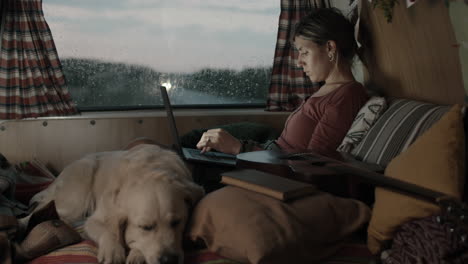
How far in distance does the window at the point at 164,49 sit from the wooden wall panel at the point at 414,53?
1295 mm

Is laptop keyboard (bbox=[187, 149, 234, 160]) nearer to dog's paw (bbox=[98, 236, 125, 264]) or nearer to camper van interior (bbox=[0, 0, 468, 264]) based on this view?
camper van interior (bbox=[0, 0, 468, 264])

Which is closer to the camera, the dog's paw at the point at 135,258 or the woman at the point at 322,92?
the dog's paw at the point at 135,258

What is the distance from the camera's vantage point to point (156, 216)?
4.55 feet

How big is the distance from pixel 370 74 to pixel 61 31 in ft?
7.81

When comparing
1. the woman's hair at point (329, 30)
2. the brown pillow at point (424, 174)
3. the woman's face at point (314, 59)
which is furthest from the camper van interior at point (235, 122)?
the woman's face at point (314, 59)

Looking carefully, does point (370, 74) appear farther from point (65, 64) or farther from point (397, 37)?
point (65, 64)

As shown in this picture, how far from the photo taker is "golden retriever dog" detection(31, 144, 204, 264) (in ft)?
4.47

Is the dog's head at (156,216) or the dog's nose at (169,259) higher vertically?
the dog's head at (156,216)

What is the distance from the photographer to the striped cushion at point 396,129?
158cm

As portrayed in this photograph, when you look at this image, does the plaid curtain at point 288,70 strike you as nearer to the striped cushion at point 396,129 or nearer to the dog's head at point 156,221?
the striped cushion at point 396,129

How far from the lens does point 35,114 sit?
122 inches

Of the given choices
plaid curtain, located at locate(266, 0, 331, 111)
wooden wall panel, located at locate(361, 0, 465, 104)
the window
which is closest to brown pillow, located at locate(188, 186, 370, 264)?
wooden wall panel, located at locate(361, 0, 465, 104)

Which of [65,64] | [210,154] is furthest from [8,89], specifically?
[210,154]

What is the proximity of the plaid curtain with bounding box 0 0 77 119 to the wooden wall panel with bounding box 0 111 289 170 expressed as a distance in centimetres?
12
